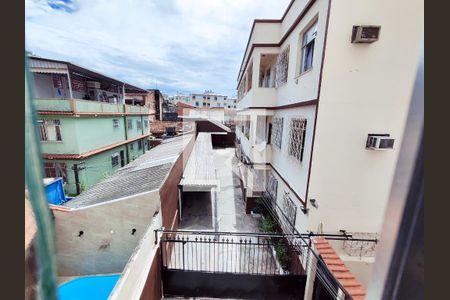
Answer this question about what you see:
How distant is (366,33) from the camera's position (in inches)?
140

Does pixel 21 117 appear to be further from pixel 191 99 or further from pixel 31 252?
pixel 191 99

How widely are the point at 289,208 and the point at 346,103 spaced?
346cm

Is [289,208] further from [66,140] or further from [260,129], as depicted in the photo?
[66,140]

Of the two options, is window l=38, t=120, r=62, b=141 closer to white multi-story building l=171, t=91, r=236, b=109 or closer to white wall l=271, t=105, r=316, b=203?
white wall l=271, t=105, r=316, b=203

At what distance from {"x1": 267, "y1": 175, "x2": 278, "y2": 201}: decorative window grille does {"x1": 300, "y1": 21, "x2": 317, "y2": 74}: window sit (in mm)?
4120

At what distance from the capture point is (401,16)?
3.60 m

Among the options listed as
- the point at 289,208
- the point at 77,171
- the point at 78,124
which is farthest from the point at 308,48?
the point at 77,171

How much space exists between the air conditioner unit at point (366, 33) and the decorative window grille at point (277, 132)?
3.27 m

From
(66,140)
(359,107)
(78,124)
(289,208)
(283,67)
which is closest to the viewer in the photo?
(359,107)

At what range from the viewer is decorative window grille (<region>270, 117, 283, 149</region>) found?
22.0 feet

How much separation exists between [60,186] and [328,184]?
35.3ft

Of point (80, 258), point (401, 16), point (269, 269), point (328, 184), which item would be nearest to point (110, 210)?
point (80, 258)

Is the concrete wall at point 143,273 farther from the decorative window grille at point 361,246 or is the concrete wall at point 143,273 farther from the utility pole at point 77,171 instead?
the utility pole at point 77,171

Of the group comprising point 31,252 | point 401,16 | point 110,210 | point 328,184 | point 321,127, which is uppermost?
point 401,16
